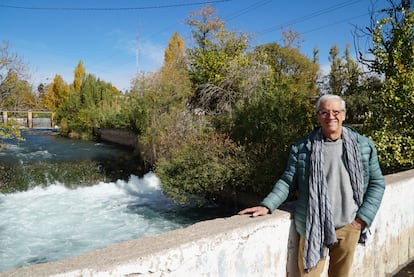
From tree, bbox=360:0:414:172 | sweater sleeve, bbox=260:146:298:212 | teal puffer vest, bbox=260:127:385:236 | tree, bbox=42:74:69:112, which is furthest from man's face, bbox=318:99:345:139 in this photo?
tree, bbox=42:74:69:112

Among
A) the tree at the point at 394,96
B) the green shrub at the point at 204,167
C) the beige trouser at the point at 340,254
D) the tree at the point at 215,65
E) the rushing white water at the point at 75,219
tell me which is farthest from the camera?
the tree at the point at 215,65

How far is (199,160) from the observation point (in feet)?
31.4

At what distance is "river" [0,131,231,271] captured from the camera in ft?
26.0

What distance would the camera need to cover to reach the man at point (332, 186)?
6.69 feet

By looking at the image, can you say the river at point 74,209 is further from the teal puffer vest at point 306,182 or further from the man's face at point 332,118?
the man's face at point 332,118

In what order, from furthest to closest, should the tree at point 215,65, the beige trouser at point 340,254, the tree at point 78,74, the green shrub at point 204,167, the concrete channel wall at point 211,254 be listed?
the tree at point 78,74
the tree at point 215,65
the green shrub at point 204,167
the beige trouser at point 340,254
the concrete channel wall at point 211,254

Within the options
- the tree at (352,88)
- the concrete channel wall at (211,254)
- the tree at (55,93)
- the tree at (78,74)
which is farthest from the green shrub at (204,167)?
the tree at (55,93)

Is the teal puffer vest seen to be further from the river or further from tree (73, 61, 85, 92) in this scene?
tree (73, 61, 85, 92)

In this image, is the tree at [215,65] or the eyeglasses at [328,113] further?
the tree at [215,65]

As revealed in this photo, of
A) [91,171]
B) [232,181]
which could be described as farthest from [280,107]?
[91,171]

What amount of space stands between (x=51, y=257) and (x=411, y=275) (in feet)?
23.4

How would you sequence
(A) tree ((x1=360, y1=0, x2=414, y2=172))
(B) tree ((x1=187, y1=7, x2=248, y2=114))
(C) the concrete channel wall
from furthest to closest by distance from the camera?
(B) tree ((x1=187, y1=7, x2=248, y2=114)) < (A) tree ((x1=360, y1=0, x2=414, y2=172)) < (C) the concrete channel wall

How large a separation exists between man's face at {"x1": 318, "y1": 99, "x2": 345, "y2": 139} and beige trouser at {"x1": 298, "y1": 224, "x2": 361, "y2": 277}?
0.66 meters

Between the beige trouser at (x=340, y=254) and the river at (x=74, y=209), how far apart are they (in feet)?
22.2
